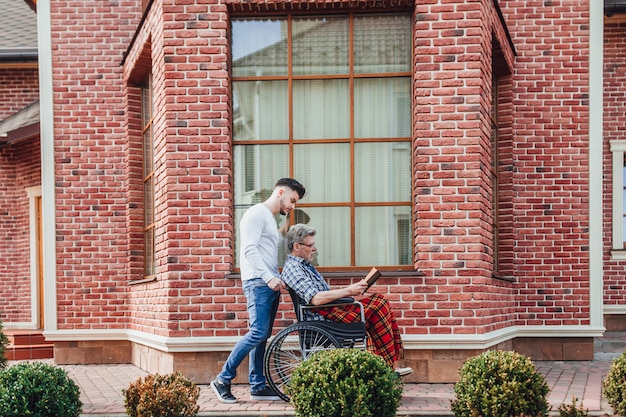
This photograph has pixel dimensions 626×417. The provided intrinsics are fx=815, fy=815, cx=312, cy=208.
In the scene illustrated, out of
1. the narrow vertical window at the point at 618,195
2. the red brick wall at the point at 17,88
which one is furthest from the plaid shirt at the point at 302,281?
the red brick wall at the point at 17,88

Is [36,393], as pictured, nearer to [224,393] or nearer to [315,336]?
[224,393]

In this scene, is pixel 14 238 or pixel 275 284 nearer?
pixel 275 284

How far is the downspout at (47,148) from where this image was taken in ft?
34.0

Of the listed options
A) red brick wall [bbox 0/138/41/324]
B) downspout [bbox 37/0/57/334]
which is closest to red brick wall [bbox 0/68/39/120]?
red brick wall [bbox 0/138/41/324]

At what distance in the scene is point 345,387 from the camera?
17.4 ft

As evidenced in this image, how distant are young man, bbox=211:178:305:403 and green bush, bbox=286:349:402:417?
1.40 metres

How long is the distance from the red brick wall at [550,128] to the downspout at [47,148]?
578 centimetres

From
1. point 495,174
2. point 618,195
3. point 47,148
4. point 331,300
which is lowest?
point 331,300

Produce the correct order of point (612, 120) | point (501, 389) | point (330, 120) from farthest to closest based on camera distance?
point (612, 120) < point (330, 120) < point (501, 389)

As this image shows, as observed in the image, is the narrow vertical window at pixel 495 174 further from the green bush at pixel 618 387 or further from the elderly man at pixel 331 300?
the green bush at pixel 618 387

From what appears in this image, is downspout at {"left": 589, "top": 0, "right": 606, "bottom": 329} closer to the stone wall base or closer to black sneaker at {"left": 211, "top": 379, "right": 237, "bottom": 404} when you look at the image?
the stone wall base

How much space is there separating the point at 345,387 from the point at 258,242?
1983 mm

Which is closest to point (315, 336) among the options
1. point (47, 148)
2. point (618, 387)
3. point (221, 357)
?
point (221, 357)

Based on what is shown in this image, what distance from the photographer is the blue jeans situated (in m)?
6.86
